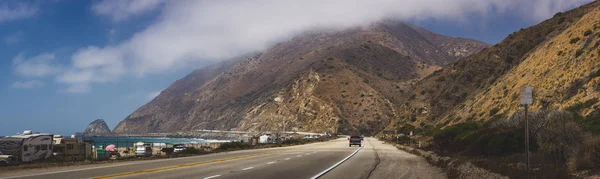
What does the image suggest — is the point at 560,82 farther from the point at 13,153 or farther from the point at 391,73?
the point at 391,73

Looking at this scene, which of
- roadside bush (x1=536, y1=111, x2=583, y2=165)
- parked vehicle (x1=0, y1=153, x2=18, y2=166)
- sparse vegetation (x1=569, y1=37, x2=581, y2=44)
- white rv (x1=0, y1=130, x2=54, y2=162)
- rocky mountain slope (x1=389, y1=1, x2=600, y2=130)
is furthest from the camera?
sparse vegetation (x1=569, y1=37, x2=581, y2=44)

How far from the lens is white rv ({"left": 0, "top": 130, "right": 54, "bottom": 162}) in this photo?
28.6 metres

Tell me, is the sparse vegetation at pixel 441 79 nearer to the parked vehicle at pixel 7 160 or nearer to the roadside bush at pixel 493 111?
the roadside bush at pixel 493 111

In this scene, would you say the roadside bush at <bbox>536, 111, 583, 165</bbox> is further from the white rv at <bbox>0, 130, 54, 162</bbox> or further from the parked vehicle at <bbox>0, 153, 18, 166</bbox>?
the white rv at <bbox>0, 130, 54, 162</bbox>

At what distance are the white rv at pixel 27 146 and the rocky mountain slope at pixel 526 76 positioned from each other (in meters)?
39.6

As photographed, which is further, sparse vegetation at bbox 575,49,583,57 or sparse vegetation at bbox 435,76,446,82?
sparse vegetation at bbox 435,76,446,82

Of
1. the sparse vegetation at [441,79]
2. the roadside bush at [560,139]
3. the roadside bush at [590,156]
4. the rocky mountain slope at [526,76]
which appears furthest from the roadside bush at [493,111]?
the sparse vegetation at [441,79]

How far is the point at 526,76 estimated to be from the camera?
57.0 metres

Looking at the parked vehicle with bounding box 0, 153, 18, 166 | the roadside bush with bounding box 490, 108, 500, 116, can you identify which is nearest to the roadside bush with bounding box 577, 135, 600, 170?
the parked vehicle with bounding box 0, 153, 18, 166

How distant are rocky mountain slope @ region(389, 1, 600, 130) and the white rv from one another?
39576 millimetres

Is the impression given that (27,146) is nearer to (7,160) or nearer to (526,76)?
(7,160)

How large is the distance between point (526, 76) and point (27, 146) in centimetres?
5424

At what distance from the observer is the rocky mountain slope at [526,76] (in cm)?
4266

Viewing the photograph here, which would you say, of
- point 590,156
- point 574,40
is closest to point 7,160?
point 590,156
